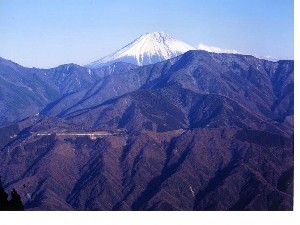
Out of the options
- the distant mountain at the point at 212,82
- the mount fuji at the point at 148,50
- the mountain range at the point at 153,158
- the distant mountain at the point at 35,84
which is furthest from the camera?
the mount fuji at the point at 148,50

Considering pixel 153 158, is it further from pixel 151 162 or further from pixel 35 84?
pixel 35 84

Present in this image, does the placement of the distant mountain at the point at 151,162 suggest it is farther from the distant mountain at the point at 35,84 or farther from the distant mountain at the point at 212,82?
the distant mountain at the point at 35,84

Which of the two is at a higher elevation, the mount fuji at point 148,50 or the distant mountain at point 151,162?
the distant mountain at point 151,162

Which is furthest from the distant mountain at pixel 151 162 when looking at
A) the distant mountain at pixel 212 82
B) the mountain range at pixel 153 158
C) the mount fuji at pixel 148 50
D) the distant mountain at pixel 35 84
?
the mount fuji at pixel 148 50

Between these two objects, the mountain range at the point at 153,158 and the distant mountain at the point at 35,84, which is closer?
the mountain range at the point at 153,158

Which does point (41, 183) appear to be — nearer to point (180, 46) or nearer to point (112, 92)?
point (112, 92)

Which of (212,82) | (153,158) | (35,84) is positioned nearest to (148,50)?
(35,84)

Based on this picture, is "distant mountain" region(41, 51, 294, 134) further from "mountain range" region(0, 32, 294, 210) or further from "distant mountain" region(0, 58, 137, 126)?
"distant mountain" region(0, 58, 137, 126)

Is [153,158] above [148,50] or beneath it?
above

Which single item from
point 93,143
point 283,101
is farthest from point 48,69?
point 93,143
